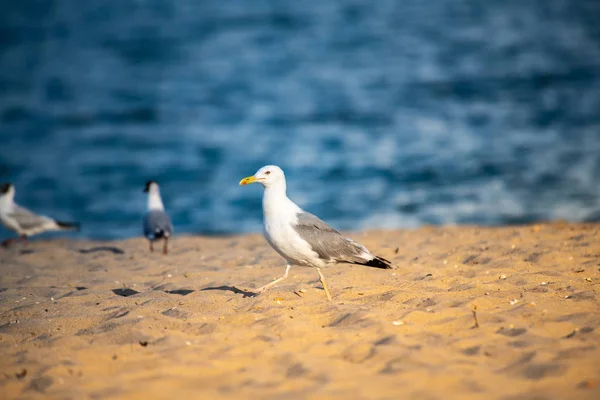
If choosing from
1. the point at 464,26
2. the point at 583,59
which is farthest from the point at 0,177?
the point at 464,26

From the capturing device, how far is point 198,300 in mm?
6223

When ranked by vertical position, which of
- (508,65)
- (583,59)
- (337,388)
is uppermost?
(583,59)

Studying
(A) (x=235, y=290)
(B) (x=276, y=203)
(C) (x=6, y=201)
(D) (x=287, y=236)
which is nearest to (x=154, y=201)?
(C) (x=6, y=201)

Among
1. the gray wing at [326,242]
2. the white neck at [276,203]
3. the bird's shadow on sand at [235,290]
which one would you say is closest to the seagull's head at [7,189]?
the bird's shadow on sand at [235,290]

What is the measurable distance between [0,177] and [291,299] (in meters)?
14.7

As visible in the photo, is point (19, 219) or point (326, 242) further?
point (19, 219)

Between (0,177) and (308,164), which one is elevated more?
(308,164)

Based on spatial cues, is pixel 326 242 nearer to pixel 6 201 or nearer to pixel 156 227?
pixel 156 227

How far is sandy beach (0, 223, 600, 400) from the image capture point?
14.0 feet

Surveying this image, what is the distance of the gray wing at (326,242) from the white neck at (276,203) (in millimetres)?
115

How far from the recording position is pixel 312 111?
25.1 metres

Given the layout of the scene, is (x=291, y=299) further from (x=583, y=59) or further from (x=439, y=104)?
(x=583, y=59)

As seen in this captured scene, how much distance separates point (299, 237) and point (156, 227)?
13.2ft

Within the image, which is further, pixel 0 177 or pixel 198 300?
pixel 0 177
